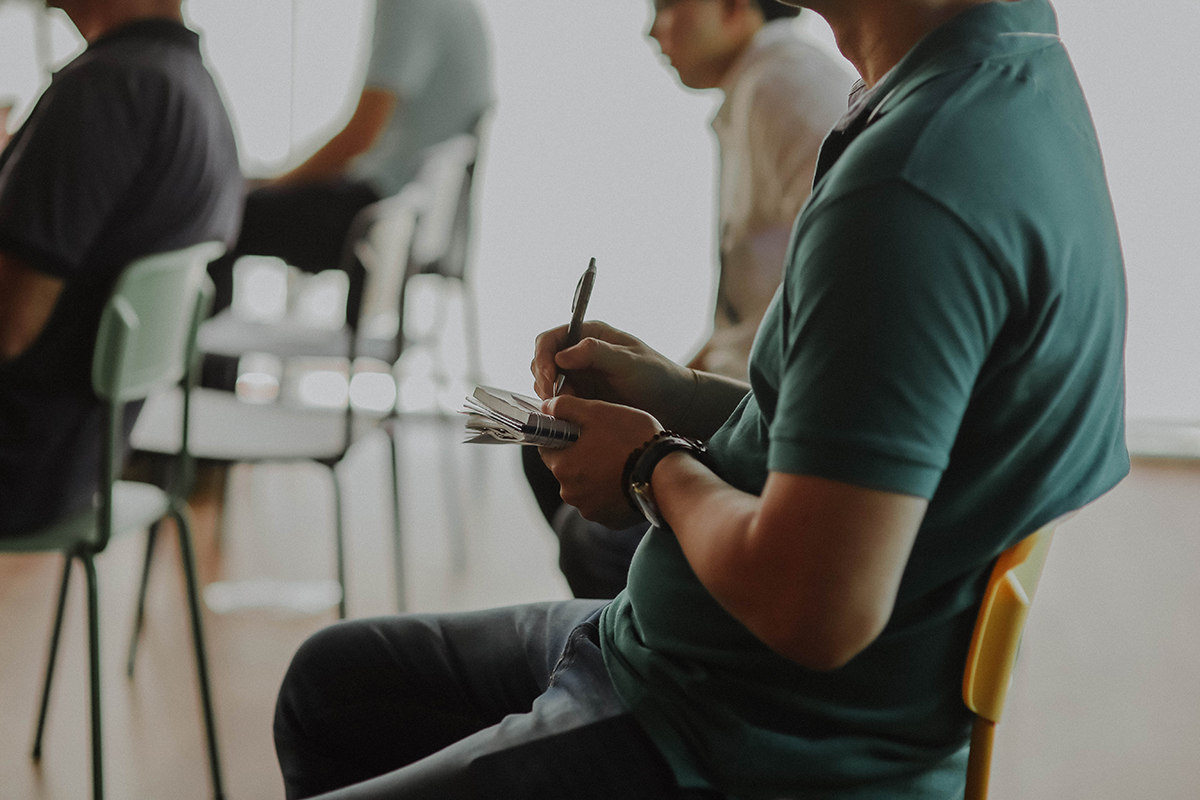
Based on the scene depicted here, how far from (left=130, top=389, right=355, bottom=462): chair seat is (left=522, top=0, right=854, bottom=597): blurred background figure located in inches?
24.2

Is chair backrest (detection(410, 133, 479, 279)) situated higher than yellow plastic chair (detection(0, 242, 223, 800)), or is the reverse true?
chair backrest (detection(410, 133, 479, 279))

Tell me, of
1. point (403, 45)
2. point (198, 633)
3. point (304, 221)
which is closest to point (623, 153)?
point (403, 45)

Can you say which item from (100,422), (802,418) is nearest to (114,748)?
(100,422)

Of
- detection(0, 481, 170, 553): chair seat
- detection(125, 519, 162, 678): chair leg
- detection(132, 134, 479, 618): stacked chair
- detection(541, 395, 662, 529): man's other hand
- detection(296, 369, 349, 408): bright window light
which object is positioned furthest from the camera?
detection(296, 369, 349, 408): bright window light

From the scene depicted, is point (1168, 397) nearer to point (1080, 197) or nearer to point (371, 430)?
point (371, 430)

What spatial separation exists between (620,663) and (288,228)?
7.94 feet

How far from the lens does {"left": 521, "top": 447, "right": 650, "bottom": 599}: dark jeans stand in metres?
1.17

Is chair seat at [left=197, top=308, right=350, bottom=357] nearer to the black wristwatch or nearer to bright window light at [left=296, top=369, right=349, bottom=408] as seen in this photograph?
the black wristwatch

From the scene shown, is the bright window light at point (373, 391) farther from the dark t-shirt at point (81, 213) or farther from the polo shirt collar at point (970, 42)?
the polo shirt collar at point (970, 42)

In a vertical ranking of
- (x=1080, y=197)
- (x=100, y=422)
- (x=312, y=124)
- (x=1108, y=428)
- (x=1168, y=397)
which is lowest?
(x=1168, y=397)

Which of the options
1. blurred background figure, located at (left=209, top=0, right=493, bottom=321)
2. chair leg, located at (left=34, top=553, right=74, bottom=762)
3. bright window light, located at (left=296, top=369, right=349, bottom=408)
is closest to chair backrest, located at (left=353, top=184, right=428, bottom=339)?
blurred background figure, located at (left=209, top=0, right=493, bottom=321)

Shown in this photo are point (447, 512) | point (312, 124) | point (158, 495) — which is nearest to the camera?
point (158, 495)

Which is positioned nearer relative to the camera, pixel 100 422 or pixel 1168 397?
pixel 100 422

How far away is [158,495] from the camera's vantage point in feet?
4.85
